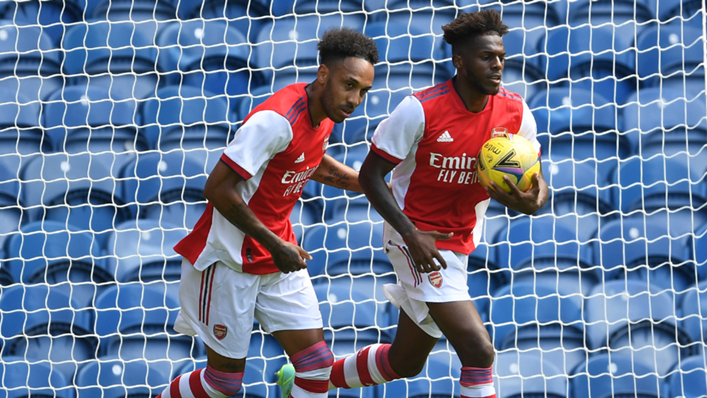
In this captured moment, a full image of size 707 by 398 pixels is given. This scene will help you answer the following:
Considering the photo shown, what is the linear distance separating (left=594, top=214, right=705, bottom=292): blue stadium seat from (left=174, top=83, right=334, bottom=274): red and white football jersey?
2.05 meters

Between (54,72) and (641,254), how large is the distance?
12.1 ft

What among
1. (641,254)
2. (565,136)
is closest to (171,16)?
(565,136)

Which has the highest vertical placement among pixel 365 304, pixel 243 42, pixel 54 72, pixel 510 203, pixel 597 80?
pixel 510 203

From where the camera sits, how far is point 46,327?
3.89 m

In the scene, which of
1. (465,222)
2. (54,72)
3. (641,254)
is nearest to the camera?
(465,222)

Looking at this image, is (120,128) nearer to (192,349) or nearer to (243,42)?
(243,42)

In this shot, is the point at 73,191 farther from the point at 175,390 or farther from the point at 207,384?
the point at 207,384

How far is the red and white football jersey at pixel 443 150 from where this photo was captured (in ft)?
8.27

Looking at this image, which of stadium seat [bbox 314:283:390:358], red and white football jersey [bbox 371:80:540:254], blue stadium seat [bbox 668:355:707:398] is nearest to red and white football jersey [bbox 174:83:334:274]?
red and white football jersey [bbox 371:80:540:254]

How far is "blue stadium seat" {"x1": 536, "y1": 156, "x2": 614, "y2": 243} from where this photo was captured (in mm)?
4133

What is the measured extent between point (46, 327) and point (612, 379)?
297cm

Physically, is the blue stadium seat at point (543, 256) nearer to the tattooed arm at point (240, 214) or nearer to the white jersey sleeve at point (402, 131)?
the white jersey sleeve at point (402, 131)

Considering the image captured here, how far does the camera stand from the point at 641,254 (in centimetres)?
404

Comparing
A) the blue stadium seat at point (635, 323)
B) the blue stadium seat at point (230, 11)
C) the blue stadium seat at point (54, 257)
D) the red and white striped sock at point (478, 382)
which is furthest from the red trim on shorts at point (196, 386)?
the blue stadium seat at point (230, 11)
